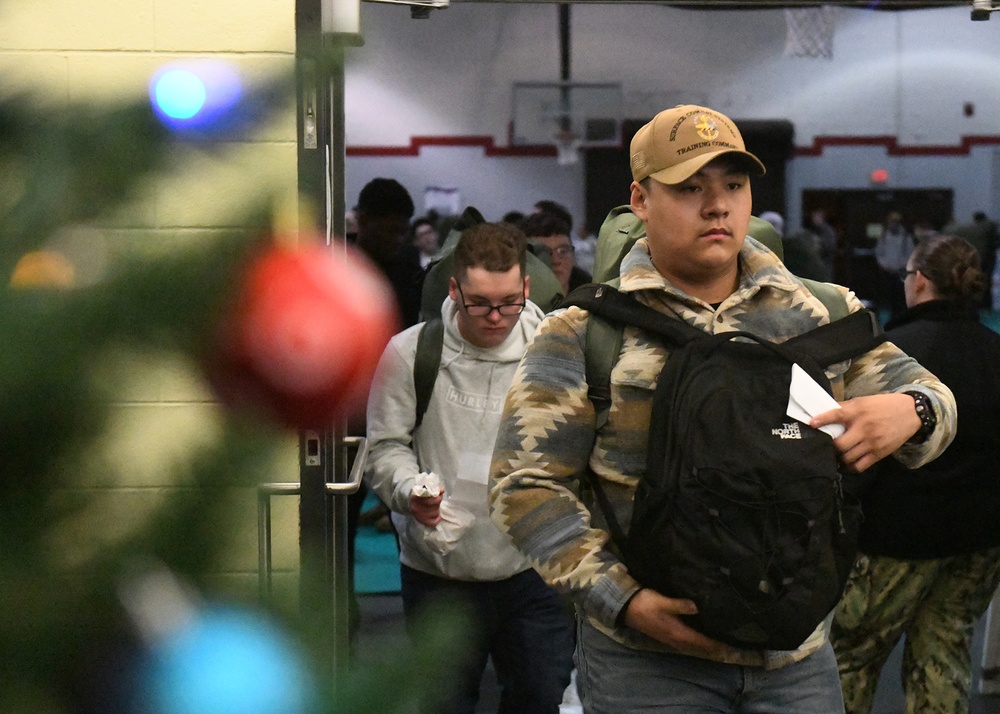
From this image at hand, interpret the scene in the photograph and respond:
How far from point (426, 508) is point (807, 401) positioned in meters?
1.30

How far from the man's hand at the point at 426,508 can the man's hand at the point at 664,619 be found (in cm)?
112

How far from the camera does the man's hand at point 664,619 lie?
1897 mm

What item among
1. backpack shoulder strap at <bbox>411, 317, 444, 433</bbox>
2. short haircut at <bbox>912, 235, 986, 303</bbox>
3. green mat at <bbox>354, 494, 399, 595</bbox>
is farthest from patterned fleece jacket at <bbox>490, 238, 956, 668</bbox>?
green mat at <bbox>354, 494, 399, 595</bbox>

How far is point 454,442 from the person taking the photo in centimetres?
325

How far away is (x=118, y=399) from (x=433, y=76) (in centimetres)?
1398

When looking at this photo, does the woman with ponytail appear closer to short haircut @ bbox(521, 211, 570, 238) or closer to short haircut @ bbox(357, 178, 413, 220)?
short haircut @ bbox(521, 211, 570, 238)

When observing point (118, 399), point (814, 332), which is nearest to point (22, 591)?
point (118, 399)

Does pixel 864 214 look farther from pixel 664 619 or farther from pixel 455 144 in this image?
pixel 664 619

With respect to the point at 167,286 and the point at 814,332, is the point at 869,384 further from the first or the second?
the point at 167,286

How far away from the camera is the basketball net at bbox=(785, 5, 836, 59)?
13479 millimetres

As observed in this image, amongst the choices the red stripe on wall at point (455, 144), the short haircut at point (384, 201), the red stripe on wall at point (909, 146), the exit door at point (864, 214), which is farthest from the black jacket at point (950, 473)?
the exit door at point (864, 214)

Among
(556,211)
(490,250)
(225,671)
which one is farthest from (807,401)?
(556,211)

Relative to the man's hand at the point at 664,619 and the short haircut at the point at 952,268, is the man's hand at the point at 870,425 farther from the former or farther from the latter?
the short haircut at the point at 952,268

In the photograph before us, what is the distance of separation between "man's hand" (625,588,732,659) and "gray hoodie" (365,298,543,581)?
130cm
